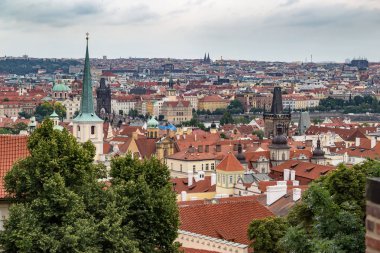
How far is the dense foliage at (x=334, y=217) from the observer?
14328 millimetres

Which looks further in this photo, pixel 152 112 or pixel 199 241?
pixel 152 112

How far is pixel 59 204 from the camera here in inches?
600

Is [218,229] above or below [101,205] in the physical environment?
below

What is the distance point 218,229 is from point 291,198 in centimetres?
752

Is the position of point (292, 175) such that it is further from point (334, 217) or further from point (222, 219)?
point (334, 217)

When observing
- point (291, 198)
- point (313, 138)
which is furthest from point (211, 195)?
point (313, 138)

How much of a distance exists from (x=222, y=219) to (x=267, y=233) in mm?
3480

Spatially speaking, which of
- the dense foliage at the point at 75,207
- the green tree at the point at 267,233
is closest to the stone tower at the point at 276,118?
the green tree at the point at 267,233

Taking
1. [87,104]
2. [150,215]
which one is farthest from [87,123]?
[150,215]

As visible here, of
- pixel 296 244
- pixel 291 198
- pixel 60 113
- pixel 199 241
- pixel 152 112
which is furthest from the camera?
pixel 152 112

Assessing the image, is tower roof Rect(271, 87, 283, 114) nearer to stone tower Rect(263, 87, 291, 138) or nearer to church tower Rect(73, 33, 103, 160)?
stone tower Rect(263, 87, 291, 138)

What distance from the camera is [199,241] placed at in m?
22.3

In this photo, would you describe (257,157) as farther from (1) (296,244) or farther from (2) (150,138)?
(1) (296,244)

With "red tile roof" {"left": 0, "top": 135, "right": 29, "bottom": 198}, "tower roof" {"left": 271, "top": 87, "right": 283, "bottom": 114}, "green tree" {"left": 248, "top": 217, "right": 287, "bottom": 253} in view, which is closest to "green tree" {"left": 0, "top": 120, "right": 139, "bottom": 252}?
"red tile roof" {"left": 0, "top": 135, "right": 29, "bottom": 198}
